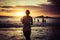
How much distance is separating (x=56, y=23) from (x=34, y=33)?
3.30 metres

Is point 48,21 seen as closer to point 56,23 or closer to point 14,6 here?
point 56,23

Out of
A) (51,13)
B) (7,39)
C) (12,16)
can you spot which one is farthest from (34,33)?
(51,13)

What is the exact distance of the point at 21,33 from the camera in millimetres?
15117

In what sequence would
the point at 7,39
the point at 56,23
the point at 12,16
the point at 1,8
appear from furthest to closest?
the point at 1,8, the point at 12,16, the point at 56,23, the point at 7,39

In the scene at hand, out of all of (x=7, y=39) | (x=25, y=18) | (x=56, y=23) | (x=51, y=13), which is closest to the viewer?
(x=25, y=18)

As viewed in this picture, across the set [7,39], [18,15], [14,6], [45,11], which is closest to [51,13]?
[45,11]

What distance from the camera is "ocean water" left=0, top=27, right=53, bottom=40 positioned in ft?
45.3

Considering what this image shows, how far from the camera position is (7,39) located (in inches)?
527

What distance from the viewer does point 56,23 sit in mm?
17688

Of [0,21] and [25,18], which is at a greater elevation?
[25,18]

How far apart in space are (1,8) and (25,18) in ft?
43.4

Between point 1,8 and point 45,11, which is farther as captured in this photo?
point 1,8

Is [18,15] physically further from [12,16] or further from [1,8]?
[1,8]

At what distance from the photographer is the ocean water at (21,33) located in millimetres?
13814
